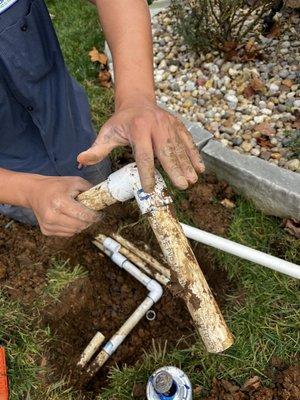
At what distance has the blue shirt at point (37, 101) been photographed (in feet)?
7.41

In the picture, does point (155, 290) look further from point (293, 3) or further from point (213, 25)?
point (293, 3)

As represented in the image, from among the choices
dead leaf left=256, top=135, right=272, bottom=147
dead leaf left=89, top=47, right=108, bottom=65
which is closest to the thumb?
Result: dead leaf left=256, top=135, right=272, bottom=147

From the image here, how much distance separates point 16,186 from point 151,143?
637 millimetres

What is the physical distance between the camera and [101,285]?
2779 mm

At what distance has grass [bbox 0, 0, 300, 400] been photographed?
7.89 ft

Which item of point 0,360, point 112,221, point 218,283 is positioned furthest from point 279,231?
point 0,360

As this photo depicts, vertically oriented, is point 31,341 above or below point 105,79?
below

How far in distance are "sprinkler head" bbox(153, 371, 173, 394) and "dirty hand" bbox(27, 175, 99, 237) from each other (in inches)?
29.5

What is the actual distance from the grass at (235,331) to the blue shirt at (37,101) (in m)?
0.59

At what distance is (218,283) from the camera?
2691mm

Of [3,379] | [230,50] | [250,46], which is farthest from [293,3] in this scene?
[3,379]

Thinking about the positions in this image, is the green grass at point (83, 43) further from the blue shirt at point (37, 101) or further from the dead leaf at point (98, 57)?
the blue shirt at point (37, 101)

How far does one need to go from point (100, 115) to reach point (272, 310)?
5.59ft

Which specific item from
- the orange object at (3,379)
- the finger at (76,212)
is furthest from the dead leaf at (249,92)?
the orange object at (3,379)
